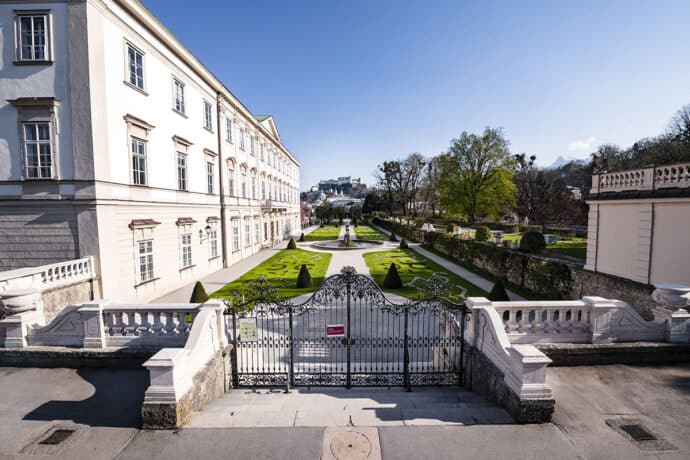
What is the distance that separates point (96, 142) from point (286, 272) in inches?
475

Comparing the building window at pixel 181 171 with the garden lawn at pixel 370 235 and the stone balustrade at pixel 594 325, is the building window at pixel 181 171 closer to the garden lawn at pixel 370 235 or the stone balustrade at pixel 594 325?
the stone balustrade at pixel 594 325

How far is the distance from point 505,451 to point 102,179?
14.2 m

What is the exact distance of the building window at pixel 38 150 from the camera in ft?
37.7

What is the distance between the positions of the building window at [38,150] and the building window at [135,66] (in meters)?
3.66

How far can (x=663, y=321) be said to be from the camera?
679cm

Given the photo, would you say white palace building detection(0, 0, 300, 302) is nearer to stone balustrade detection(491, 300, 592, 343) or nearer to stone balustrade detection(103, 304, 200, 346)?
stone balustrade detection(103, 304, 200, 346)

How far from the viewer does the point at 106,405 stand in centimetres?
534

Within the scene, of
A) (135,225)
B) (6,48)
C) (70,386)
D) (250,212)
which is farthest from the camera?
(250,212)

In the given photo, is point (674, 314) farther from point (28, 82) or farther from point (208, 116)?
point (208, 116)

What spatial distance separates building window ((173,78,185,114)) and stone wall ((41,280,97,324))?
9801 millimetres

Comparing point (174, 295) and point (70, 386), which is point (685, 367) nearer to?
point (70, 386)

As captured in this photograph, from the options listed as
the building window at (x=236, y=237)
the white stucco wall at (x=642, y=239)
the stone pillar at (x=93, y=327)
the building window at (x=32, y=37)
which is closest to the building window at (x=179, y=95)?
the building window at (x=32, y=37)

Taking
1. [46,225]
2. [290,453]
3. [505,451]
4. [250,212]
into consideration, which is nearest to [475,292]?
[505,451]

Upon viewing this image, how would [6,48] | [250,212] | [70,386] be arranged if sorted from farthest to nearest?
[250,212] → [6,48] → [70,386]
